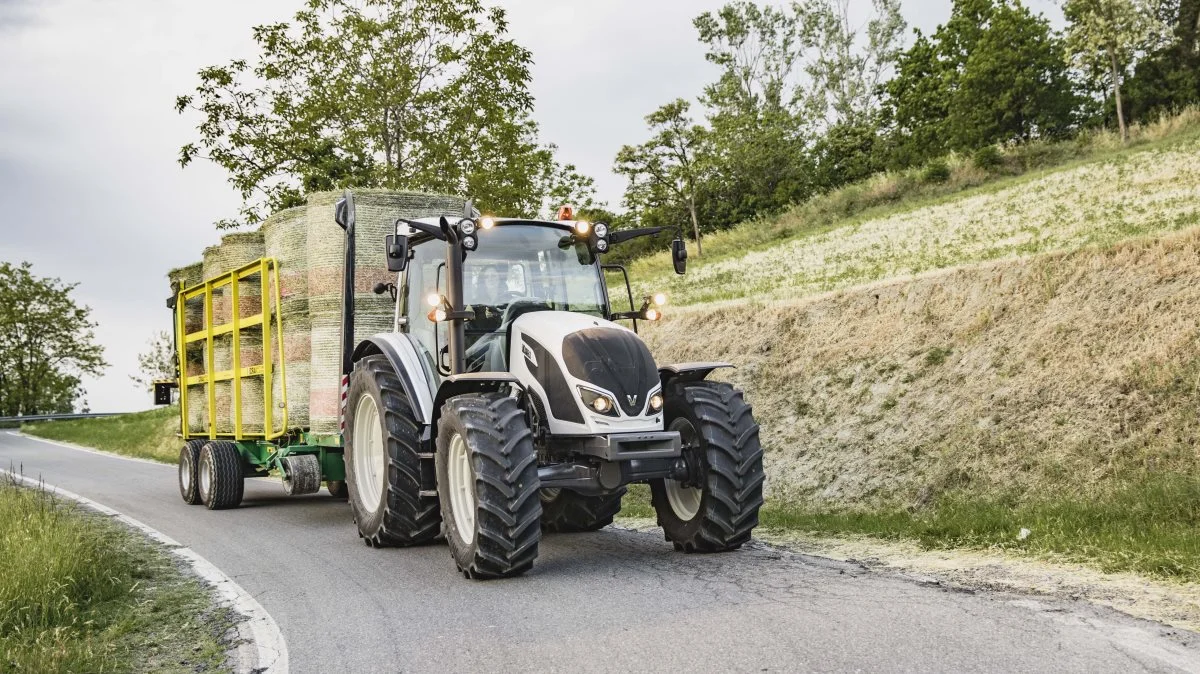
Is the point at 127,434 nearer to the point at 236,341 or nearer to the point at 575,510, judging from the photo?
the point at 236,341

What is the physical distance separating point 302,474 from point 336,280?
7.05 feet

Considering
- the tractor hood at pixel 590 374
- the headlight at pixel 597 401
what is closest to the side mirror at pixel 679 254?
the tractor hood at pixel 590 374

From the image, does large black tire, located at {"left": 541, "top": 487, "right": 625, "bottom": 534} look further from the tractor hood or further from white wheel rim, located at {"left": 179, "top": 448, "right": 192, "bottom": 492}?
white wheel rim, located at {"left": 179, "top": 448, "right": 192, "bottom": 492}

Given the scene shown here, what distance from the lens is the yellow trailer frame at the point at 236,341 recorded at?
1146 centimetres

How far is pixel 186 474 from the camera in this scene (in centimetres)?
1417

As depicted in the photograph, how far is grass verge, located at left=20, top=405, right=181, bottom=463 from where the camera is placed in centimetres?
2659

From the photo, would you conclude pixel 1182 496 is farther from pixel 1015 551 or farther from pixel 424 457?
pixel 424 457

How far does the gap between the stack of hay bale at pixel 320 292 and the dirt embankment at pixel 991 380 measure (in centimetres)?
554

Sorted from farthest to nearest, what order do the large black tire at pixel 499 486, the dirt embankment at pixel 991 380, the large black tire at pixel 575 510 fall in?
the dirt embankment at pixel 991 380 → the large black tire at pixel 575 510 → the large black tire at pixel 499 486

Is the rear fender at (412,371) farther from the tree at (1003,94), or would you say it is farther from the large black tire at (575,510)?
the tree at (1003,94)

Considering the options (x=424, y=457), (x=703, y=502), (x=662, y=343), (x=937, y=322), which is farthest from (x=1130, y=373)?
(x=662, y=343)

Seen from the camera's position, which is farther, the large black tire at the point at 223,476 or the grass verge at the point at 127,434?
the grass verge at the point at 127,434

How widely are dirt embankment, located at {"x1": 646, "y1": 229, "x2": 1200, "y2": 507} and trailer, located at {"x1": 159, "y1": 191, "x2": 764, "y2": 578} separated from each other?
13.0 ft

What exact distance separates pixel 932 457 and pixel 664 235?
40.3 m
